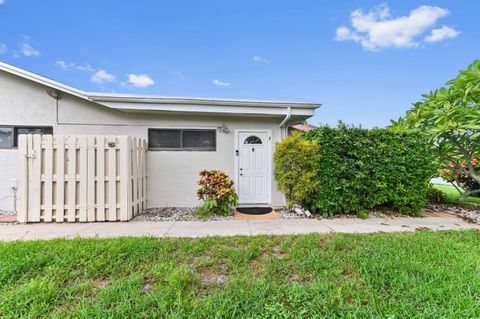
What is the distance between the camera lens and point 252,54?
896 cm

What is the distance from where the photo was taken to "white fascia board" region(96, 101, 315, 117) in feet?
17.3

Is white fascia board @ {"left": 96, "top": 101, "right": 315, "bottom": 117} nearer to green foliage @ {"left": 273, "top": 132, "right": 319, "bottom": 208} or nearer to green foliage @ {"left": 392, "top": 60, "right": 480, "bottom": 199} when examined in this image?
green foliage @ {"left": 273, "top": 132, "right": 319, "bottom": 208}

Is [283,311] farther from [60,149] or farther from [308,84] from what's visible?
[308,84]

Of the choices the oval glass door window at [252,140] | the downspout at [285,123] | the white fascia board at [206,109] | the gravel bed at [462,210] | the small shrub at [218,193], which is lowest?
the gravel bed at [462,210]

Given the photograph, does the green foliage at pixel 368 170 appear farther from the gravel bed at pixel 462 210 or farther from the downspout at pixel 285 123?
the gravel bed at pixel 462 210

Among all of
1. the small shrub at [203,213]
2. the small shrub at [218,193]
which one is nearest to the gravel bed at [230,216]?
the small shrub at [203,213]

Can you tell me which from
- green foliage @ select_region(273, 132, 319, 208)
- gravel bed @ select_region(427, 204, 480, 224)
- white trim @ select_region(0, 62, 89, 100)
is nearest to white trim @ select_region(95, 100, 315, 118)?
white trim @ select_region(0, 62, 89, 100)

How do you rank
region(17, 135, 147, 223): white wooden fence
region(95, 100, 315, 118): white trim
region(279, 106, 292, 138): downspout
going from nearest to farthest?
region(17, 135, 147, 223): white wooden fence, region(95, 100, 315, 118): white trim, region(279, 106, 292, 138): downspout

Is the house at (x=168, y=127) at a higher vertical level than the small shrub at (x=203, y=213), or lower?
higher

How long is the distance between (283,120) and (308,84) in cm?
491

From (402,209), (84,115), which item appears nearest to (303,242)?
(402,209)

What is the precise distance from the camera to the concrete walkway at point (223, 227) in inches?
153

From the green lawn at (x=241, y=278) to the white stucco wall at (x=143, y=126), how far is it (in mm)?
2661

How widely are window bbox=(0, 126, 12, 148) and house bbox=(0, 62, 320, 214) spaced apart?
23mm
